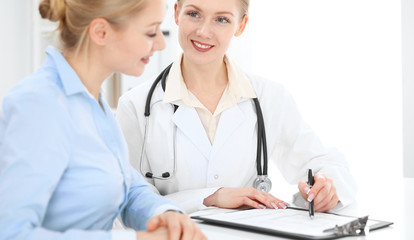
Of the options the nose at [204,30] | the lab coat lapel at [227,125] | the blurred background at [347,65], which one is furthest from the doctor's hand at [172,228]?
the blurred background at [347,65]

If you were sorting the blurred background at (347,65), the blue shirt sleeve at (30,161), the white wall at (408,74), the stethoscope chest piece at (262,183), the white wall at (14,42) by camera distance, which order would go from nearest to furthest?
the blue shirt sleeve at (30,161) < the stethoscope chest piece at (262,183) < the white wall at (408,74) < the blurred background at (347,65) < the white wall at (14,42)

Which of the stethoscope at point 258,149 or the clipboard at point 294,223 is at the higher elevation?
the stethoscope at point 258,149

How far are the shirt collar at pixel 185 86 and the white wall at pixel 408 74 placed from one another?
130cm

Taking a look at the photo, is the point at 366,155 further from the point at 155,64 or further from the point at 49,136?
the point at 49,136

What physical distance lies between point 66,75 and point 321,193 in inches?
30.4

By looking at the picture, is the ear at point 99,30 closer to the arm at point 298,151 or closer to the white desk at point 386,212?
the white desk at point 386,212

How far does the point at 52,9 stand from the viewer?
1039 mm

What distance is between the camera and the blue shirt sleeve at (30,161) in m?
0.81

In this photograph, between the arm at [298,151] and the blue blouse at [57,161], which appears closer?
the blue blouse at [57,161]

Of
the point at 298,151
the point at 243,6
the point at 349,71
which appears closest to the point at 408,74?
the point at 349,71

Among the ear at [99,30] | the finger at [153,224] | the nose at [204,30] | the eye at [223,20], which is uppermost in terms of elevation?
the eye at [223,20]

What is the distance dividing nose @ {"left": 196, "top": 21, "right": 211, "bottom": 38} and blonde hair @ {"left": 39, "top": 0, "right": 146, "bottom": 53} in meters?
0.58

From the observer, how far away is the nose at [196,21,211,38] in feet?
5.26

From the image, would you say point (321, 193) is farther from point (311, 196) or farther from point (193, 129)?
point (193, 129)
